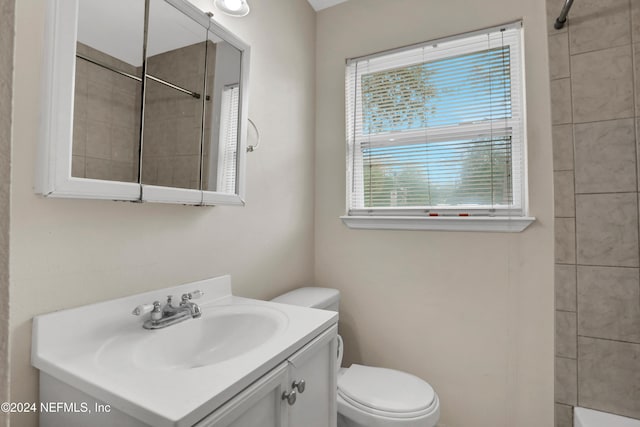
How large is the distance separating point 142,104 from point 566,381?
2.03 m

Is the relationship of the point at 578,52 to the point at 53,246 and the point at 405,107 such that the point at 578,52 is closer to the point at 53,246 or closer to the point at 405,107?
the point at 405,107

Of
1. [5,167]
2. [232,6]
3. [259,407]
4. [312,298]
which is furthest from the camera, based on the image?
[312,298]

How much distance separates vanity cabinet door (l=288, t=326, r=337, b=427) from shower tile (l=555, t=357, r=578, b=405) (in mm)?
1051

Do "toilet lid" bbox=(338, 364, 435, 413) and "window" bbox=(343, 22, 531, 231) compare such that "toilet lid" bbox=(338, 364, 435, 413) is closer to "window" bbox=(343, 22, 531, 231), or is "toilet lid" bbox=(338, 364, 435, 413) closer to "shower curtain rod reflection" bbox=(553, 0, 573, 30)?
"window" bbox=(343, 22, 531, 231)

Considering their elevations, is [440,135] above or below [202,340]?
above

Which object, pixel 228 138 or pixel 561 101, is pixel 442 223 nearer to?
pixel 561 101

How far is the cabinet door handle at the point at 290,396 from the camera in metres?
0.85

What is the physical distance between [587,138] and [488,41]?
0.70 m

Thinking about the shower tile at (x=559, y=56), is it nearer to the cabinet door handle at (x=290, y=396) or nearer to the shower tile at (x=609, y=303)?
the shower tile at (x=609, y=303)

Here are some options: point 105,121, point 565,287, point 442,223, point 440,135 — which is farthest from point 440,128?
point 105,121

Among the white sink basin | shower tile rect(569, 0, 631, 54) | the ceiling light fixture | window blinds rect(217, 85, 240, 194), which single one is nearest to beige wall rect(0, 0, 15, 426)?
the white sink basin

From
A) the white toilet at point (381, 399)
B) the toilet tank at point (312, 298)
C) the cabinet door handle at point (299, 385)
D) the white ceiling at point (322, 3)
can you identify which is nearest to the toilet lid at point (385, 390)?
the white toilet at point (381, 399)

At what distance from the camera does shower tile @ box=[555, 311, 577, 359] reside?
138 cm

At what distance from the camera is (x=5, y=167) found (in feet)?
0.75
